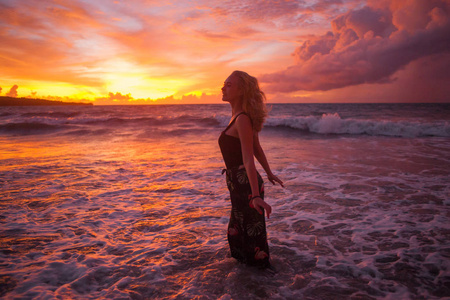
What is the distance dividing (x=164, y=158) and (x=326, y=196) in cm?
660

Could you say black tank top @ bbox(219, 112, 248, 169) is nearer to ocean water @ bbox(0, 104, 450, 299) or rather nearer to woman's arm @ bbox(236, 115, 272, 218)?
woman's arm @ bbox(236, 115, 272, 218)

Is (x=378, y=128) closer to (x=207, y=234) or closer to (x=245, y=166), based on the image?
(x=207, y=234)

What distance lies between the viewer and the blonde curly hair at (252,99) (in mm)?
2770

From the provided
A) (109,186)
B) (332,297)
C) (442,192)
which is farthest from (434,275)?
(109,186)

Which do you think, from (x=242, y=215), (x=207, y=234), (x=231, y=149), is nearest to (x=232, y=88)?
(x=231, y=149)

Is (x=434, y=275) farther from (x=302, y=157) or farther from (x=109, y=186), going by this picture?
(x=302, y=157)

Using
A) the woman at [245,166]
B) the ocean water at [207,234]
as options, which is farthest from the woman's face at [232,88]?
the ocean water at [207,234]

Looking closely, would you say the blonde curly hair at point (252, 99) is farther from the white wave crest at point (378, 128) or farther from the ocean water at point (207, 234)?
the white wave crest at point (378, 128)

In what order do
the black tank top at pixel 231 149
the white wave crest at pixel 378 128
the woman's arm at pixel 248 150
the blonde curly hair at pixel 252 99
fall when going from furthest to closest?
the white wave crest at pixel 378 128
the black tank top at pixel 231 149
the blonde curly hair at pixel 252 99
the woman's arm at pixel 248 150

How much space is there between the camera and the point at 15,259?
3367 mm

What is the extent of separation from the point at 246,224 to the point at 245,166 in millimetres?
802

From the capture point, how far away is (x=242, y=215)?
10.1 feet

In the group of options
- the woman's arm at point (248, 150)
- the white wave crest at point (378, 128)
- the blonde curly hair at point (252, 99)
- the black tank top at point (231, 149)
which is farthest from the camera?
the white wave crest at point (378, 128)

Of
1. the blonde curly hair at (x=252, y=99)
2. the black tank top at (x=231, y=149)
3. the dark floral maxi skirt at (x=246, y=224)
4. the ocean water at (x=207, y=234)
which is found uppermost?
the blonde curly hair at (x=252, y=99)
